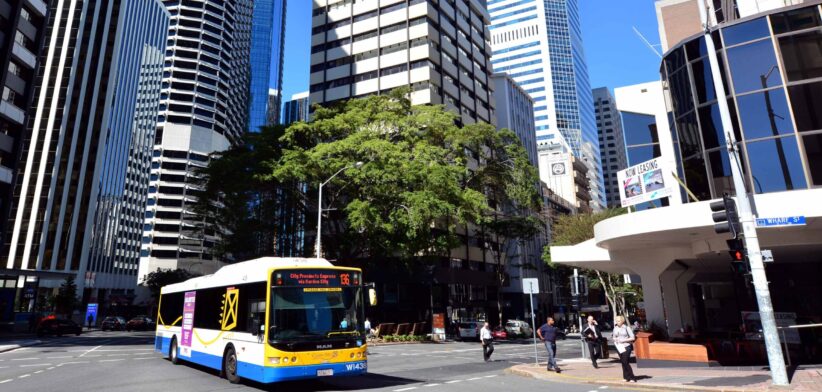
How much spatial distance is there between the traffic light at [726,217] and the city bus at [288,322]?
29.5ft

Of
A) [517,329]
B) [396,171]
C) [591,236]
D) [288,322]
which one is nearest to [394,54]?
[591,236]

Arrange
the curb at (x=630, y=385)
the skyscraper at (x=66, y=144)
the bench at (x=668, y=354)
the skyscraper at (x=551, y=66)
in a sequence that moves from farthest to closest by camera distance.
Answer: the skyscraper at (x=551, y=66)
the skyscraper at (x=66, y=144)
the bench at (x=668, y=354)
the curb at (x=630, y=385)

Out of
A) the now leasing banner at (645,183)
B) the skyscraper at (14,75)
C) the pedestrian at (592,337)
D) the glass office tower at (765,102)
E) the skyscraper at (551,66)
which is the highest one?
the skyscraper at (551,66)

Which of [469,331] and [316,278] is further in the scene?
[469,331]

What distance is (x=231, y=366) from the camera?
41.9ft

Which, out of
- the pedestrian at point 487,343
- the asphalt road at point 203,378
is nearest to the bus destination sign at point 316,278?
the asphalt road at point 203,378

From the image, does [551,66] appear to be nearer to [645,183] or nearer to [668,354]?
[645,183]

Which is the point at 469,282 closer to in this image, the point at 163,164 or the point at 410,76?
the point at 410,76

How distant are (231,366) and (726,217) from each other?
42.8 ft

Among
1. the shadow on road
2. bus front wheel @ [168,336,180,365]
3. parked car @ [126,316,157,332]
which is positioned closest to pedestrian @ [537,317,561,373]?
bus front wheel @ [168,336,180,365]

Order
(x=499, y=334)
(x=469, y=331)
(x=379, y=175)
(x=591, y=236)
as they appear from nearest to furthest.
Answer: (x=379, y=175), (x=469, y=331), (x=499, y=334), (x=591, y=236)

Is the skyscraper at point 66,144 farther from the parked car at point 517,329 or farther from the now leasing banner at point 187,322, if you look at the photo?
the parked car at point 517,329

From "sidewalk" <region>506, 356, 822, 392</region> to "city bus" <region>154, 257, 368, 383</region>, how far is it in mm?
6170

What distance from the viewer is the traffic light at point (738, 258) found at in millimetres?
11367
